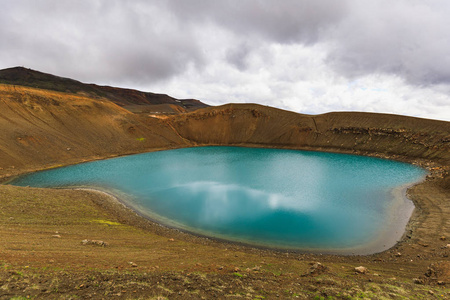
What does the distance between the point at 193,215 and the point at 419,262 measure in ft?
45.3

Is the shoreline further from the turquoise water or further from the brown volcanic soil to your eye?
the brown volcanic soil

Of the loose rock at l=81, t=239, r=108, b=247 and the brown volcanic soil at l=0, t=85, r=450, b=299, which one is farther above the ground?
the brown volcanic soil at l=0, t=85, r=450, b=299

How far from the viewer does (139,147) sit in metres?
51.1

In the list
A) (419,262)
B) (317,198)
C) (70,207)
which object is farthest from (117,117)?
(419,262)

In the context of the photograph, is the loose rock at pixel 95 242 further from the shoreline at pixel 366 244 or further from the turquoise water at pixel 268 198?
the turquoise water at pixel 268 198

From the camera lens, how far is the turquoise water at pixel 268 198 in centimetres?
1437

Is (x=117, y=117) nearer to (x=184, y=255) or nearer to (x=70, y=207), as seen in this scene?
(x=70, y=207)

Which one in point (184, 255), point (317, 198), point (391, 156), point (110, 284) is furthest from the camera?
point (391, 156)

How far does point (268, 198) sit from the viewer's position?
19953 mm

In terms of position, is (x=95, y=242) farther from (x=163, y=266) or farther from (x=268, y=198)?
(x=268, y=198)

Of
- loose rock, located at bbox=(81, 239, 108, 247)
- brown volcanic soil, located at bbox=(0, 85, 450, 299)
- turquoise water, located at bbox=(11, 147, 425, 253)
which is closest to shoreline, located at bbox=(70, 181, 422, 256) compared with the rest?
turquoise water, located at bbox=(11, 147, 425, 253)

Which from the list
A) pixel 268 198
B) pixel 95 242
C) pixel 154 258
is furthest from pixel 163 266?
pixel 268 198

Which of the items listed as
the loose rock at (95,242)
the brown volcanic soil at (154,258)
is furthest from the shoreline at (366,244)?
the loose rock at (95,242)

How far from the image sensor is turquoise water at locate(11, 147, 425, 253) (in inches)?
566
